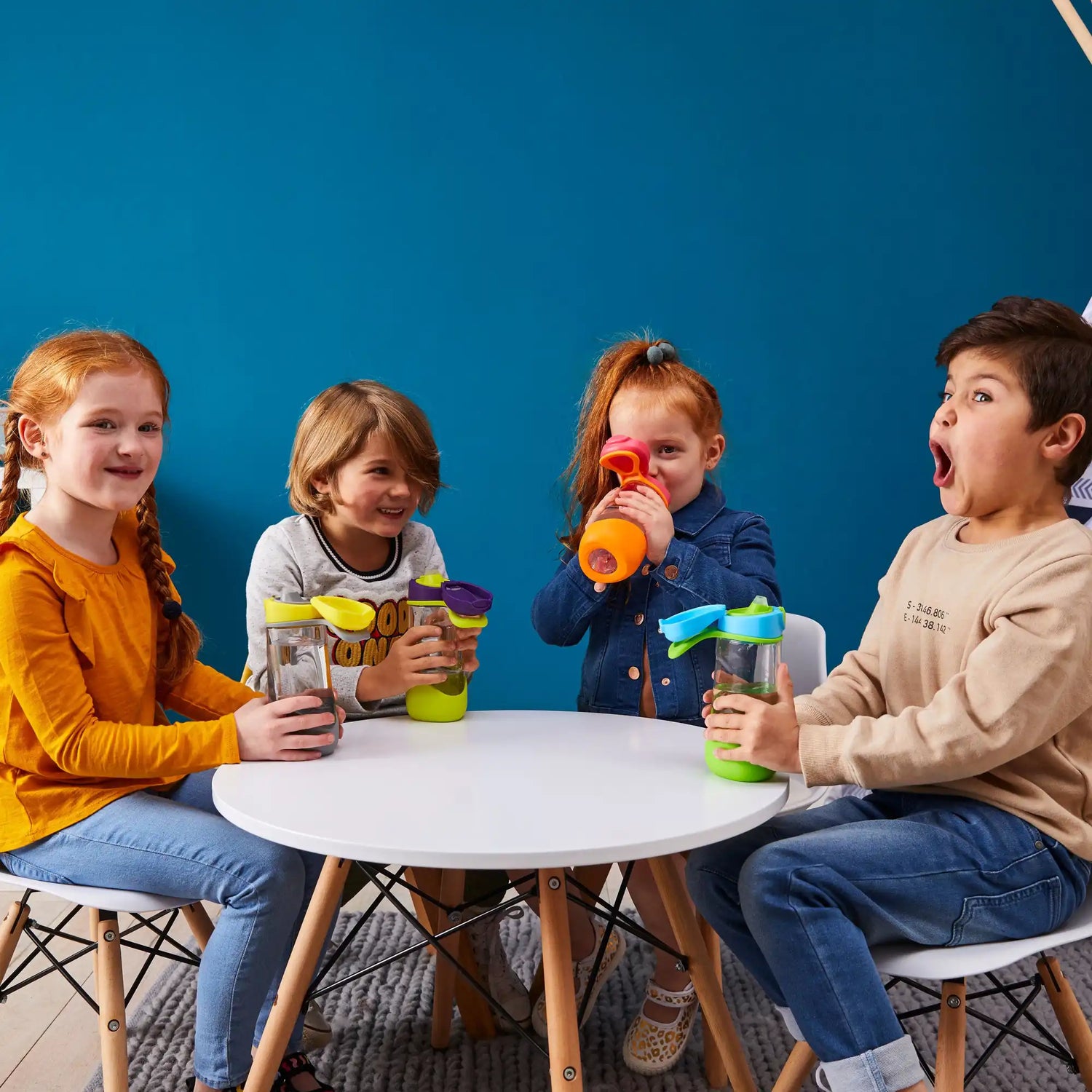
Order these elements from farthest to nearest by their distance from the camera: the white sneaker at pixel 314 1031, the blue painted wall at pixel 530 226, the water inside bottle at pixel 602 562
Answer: the blue painted wall at pixel 530 226 < the white sneaker at pixel 314 1031 < the water inside bottle at pixel 602 562

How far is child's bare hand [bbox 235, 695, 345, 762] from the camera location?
1227mm

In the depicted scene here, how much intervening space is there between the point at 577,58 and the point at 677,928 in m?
1.98

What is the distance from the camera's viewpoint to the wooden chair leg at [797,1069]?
3.92ft

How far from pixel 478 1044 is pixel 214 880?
639 millimetres

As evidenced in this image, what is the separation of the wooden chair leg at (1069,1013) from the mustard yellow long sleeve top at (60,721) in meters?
0.97

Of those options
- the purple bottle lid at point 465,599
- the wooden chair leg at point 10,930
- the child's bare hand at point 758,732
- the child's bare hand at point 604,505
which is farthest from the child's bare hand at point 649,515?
the wooden chair leg at point 10,930

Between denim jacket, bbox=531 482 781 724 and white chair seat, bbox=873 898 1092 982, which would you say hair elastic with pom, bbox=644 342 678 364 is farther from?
white chair seat, bbox=873 898 1092 982

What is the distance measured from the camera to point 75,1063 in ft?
5.16

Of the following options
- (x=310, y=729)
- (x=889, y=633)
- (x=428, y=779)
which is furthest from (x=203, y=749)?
(x=889, y=633)

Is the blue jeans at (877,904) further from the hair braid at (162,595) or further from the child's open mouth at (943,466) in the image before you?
the hair braid at (162,595)

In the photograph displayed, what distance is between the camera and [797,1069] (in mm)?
1208

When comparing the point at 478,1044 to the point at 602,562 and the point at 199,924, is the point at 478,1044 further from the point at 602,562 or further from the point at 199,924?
the point at 602,562

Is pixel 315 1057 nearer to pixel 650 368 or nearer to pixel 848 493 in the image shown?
pixel 650 368

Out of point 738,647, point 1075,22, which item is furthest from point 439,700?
point 1075,22
